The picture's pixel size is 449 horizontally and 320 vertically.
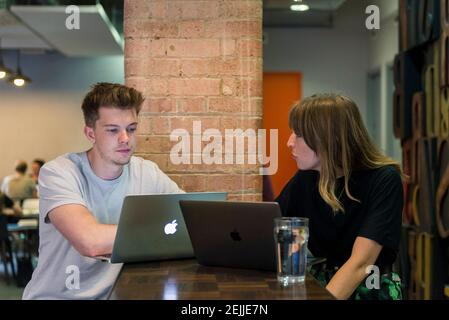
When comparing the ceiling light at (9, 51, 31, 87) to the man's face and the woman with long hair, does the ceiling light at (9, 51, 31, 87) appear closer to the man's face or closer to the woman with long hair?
the man's face

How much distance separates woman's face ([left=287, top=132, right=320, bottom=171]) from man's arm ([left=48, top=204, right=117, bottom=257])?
0.59 metres

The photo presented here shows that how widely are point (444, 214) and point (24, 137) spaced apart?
6722mm

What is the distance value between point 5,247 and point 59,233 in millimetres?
4777

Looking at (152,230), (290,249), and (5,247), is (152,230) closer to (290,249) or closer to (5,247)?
(290,249)

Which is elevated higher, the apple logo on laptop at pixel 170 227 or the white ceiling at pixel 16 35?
the white ceiling at pixel 16 35

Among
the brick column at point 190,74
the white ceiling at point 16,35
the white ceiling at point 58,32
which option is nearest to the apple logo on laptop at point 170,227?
the brick column at point 190,74

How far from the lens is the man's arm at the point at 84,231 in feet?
6.40

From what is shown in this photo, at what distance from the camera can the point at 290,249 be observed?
1617 millimetres

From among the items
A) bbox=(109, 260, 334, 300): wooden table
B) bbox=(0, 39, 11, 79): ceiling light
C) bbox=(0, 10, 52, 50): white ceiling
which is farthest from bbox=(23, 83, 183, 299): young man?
bbox=(0, 10, 52, 50): white ceiling

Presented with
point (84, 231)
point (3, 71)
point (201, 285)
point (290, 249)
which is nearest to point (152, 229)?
point (84, 231)

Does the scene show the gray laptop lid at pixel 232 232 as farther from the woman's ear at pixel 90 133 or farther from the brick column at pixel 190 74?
the brick column at pixel 190 74

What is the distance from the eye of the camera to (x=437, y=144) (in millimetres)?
3832

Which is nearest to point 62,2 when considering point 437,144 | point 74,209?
point 437,144
